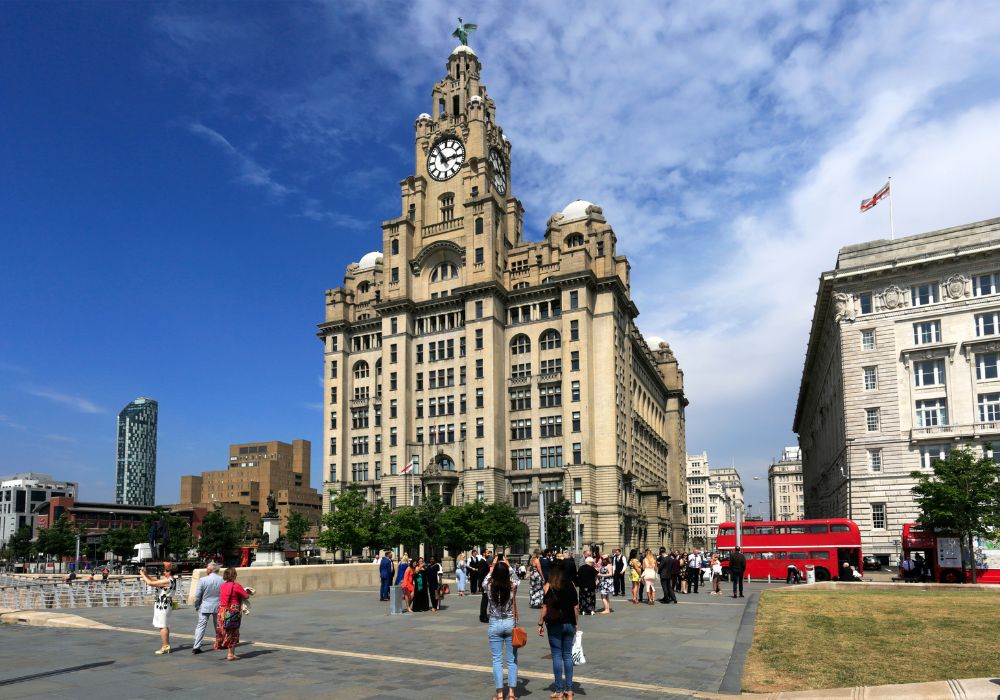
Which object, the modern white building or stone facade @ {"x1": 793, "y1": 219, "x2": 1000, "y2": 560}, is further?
the modern white building

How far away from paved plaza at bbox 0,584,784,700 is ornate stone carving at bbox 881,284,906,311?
45839mm

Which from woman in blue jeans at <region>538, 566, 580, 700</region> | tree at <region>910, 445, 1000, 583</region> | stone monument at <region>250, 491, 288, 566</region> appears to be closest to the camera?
woman in blue jeans at <region>538, 566, 580, 700</region>

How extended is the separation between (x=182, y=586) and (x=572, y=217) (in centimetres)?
6987

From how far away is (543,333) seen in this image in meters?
83.5

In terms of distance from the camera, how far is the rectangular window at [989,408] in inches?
2204

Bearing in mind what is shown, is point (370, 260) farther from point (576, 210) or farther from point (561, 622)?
point (561, 622)

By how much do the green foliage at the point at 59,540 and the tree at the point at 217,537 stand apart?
1207 inches

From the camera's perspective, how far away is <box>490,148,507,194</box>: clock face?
308 feet

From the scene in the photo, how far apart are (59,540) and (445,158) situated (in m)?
80.4

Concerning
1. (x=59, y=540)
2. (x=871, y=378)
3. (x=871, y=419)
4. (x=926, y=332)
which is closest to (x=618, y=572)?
(x=871, y=419)

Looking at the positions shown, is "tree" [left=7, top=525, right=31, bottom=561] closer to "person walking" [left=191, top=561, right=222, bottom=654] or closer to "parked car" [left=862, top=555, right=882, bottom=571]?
"parked car" [left=862, top=555, right=882, bottom=571]

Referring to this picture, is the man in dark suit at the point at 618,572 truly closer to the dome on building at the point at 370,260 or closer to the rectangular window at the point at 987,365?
the rectangular window at the point at 987,365

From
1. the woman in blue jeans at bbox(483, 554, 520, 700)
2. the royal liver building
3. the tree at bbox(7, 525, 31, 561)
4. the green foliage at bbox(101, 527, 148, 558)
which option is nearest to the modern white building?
the tree at bbox(7, 525, 31, 561)

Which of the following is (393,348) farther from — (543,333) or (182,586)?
(182,586)
